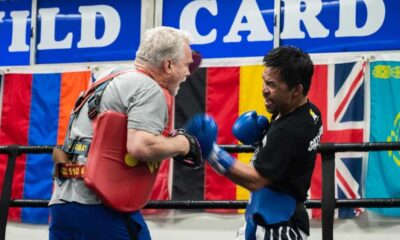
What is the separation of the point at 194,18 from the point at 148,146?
3.13m

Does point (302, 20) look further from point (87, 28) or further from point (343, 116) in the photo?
point (87, 28)

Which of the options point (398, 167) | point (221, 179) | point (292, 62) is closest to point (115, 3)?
point (221, 179)

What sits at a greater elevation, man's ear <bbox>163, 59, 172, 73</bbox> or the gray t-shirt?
man's ear <bbox>163, 59, 172, 73</bbox>

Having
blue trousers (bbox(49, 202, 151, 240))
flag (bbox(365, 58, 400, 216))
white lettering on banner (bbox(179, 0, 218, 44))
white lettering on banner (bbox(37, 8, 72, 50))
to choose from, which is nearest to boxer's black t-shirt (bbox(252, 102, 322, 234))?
blue trousers (bbox(49, 202, 151, 240))

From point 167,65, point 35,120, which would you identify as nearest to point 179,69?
→ point 167,65

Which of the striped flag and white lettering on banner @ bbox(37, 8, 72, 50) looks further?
white lettering on banner @ bbox(37, 8, 72, 50)

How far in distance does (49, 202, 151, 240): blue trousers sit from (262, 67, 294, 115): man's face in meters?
0.68

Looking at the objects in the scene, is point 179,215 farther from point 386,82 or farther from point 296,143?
point 296,143

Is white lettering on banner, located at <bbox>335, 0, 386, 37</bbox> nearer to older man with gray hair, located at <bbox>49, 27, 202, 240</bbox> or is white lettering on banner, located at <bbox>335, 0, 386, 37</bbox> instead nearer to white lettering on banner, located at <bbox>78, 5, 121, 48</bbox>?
white lettering on banner, located at <bbox>78, 5, 121, 48</bbox>

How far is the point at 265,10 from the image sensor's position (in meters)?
4.70

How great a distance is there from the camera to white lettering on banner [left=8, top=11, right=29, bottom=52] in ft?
17.2

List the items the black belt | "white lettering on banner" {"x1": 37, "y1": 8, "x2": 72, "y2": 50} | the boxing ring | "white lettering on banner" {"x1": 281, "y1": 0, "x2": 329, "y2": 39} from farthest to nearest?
"white lettering on banner" {"x1": 37, "y1": 8, "x2": 72, "y2": 50} → "white lettering on banner" {"x1": 281, "y1": 0, "x2": 329, "y2": 39} → the boxing ring → the black belt

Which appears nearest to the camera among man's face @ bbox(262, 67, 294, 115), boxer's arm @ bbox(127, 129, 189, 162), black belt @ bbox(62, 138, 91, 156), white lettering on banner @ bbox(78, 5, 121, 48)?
boxer's arm @ bbox(127, 129, 189, 162)

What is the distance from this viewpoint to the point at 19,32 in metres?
5.26
